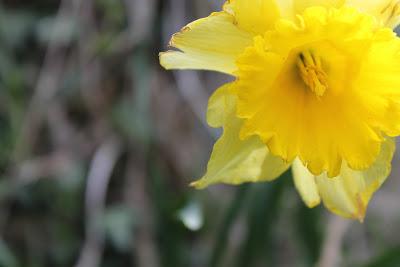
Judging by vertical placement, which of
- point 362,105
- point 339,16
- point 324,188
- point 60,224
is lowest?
point 60,224

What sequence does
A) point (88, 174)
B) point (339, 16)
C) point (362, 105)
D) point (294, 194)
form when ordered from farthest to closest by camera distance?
point (294, 194)
point (88, 174)
point (362, 105)
point (339, 16)

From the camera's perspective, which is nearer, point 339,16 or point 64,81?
point 339,16

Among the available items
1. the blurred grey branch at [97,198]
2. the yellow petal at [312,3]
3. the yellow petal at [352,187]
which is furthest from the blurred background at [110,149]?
the yellow petal at [312,3]

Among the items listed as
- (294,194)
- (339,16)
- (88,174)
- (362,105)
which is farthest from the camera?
(294,194)

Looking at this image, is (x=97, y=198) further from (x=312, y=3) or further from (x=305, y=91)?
(x=312, y=3)

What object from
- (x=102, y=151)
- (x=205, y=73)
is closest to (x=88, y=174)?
(x=102, y=151)

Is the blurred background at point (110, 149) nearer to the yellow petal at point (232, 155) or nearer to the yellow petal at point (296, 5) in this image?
the yellow petal at point (232, 155)

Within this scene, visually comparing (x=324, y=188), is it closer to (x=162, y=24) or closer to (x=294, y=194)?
(x=294, y=194)

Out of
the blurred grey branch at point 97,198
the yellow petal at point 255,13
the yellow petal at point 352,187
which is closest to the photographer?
the yellow petal at point 255,13
